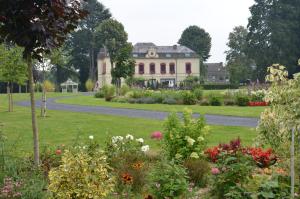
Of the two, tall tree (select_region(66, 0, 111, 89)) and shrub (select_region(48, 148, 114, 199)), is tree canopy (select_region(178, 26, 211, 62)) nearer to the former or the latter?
tall tree (select_region(66, 0, 111, 89))

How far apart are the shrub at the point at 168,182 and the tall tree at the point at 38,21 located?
7.87 ft

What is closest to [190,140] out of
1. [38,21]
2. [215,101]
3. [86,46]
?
[38,21]

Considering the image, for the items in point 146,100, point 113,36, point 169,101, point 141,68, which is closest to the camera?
point 169,101

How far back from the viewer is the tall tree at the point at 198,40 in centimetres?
9025

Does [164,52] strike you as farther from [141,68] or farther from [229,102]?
[229,102]

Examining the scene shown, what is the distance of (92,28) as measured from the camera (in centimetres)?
8269

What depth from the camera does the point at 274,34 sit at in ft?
188

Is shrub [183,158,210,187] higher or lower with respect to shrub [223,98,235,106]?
lower

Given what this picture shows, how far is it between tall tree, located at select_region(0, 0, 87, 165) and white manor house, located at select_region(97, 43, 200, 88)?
223 feet

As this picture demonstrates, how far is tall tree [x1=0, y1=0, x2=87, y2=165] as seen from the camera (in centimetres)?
605

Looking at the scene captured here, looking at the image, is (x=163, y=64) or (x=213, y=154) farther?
(x=163, y=64)

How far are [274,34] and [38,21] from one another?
54424 millimetres

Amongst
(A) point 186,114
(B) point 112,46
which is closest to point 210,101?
(A) point 186,114

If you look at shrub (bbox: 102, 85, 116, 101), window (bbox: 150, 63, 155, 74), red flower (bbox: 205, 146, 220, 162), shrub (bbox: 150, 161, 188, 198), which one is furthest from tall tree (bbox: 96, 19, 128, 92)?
shrub (bbox: 150, 161, 188, 198)
